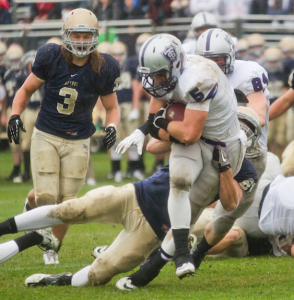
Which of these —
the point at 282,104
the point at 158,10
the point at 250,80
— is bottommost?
the point at 282,104

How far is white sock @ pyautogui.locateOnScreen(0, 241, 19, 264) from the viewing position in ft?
12.3

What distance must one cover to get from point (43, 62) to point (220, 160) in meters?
1.71

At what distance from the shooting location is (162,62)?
3.40 meters

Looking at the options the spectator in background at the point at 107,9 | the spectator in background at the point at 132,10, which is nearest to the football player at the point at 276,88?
the spectator in background at the point at 132,10

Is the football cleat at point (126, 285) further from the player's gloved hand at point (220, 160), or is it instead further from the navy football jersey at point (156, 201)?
the player's gloved hand at point (220, 160)

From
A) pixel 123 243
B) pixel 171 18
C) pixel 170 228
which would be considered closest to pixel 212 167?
pixel 170 228

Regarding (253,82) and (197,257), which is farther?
(253,82)

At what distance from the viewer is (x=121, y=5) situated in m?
10.8

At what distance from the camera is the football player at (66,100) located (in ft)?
14.5

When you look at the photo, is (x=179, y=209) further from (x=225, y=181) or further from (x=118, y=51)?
(x=118, y=51)

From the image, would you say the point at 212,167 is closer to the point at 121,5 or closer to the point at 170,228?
the point at 170,228

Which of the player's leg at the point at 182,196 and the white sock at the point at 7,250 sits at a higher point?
the player's leg at the point at 182,196

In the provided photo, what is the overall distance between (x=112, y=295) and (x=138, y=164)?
19.2 feet

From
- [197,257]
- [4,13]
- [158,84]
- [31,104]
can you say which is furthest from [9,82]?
[158,84]
